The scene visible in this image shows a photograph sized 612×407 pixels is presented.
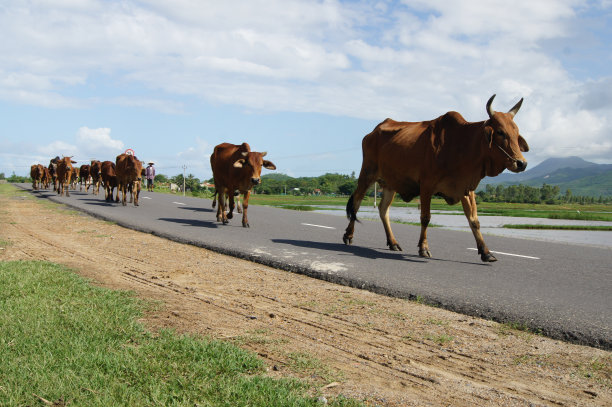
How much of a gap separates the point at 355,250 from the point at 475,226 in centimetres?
227

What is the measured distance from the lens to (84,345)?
3.97 meters

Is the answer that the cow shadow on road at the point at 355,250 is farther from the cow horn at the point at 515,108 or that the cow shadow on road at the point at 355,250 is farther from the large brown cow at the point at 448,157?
the cow horn at the point at 515,108

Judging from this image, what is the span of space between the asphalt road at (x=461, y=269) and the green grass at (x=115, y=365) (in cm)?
287

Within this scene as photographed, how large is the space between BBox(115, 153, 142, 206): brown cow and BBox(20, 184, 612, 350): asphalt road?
938 cm

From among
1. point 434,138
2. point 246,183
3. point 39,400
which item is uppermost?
point 434,138

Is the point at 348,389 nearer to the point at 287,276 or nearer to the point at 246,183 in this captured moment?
the point at 287,276

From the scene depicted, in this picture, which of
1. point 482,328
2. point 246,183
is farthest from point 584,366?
point 246,183

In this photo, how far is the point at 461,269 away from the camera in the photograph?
7.86 meters

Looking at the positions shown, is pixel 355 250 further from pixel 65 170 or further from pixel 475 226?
pixel 65 170

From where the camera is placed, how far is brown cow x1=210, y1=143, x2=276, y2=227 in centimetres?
1381

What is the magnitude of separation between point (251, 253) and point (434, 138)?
3742mm

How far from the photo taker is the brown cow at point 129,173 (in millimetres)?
22484

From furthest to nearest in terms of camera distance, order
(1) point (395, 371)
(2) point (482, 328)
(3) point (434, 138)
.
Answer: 1. (3) point (434, 138)
2. (2) point (482, 328)
3. (1) point (395, 371)

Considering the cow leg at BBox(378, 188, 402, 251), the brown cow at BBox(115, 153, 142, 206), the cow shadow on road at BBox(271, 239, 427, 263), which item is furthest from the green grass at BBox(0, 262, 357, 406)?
the brown cow at BBox(115, 153, 142, 206)
